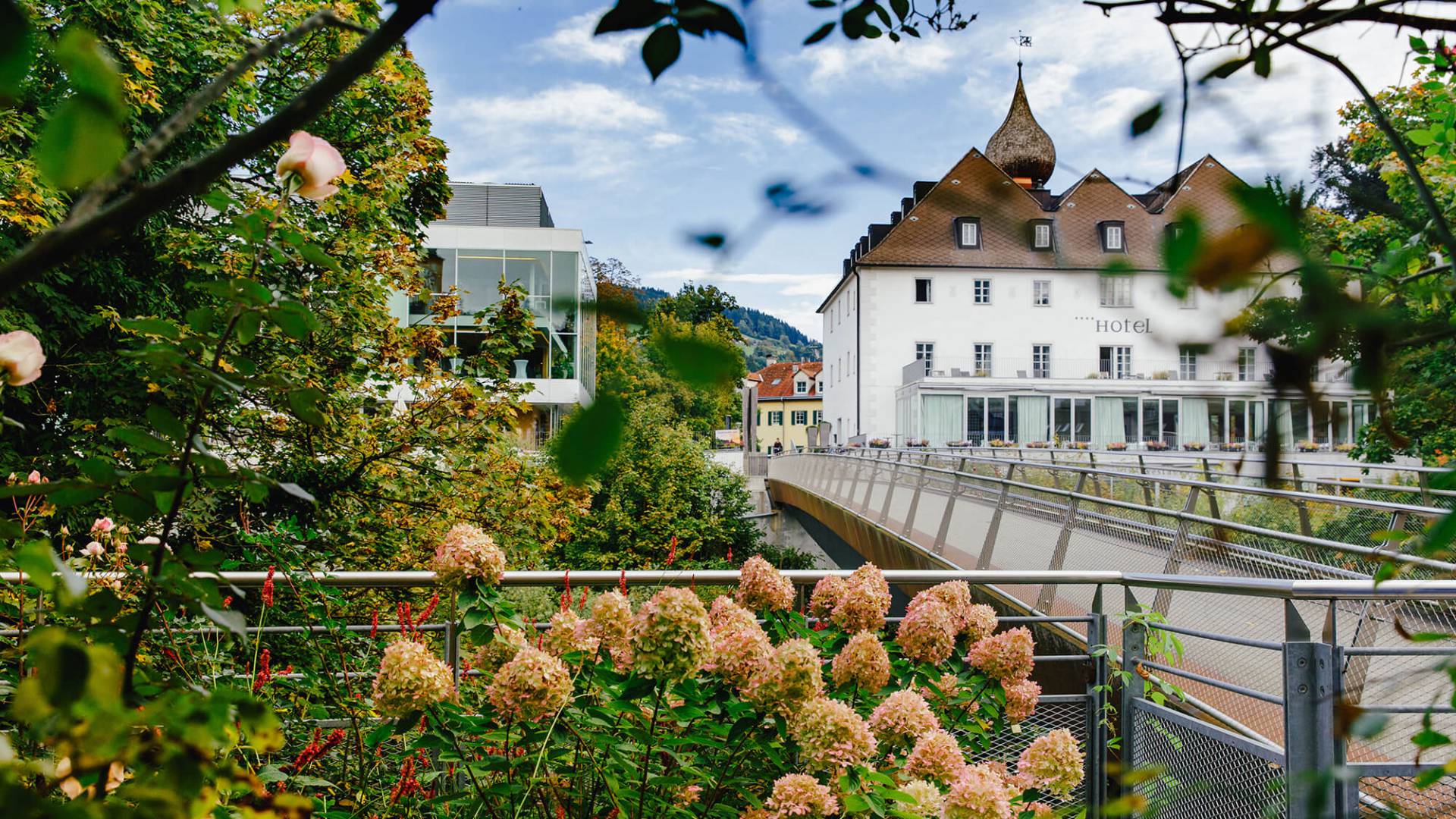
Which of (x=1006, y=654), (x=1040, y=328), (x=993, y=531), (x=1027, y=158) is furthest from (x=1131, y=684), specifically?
(x=1040, y=328)

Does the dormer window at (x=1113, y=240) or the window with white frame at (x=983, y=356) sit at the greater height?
the window with white frame at (x=983, y=356)

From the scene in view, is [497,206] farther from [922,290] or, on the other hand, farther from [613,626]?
[613,626]

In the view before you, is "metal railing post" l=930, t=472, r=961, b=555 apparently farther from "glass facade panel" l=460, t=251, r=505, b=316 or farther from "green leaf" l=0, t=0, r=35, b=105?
"glass facade panel" l=460, t=251, r=505, b=316

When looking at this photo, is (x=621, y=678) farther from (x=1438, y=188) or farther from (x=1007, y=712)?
(x=1438, y=188)

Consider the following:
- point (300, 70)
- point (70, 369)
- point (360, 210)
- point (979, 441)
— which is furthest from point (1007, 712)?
point (979, 441)

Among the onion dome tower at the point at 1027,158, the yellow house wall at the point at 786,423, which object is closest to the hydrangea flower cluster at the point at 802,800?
the onion dome tower at the point at 1027,158

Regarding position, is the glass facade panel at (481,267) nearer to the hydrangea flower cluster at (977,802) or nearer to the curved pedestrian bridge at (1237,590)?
the curved pedestrian bridge at (1237,590)

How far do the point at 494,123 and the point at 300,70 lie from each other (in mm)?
9026

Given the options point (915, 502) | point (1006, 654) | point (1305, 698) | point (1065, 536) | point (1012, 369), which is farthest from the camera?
point (1012, 369)

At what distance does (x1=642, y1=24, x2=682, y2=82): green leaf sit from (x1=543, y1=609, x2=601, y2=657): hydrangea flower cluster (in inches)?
60.9

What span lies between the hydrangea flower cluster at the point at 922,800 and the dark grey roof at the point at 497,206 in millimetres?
31841

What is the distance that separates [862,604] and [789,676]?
1.88 ft

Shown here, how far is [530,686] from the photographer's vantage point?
6.21 ft

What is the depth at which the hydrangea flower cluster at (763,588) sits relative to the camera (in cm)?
258
